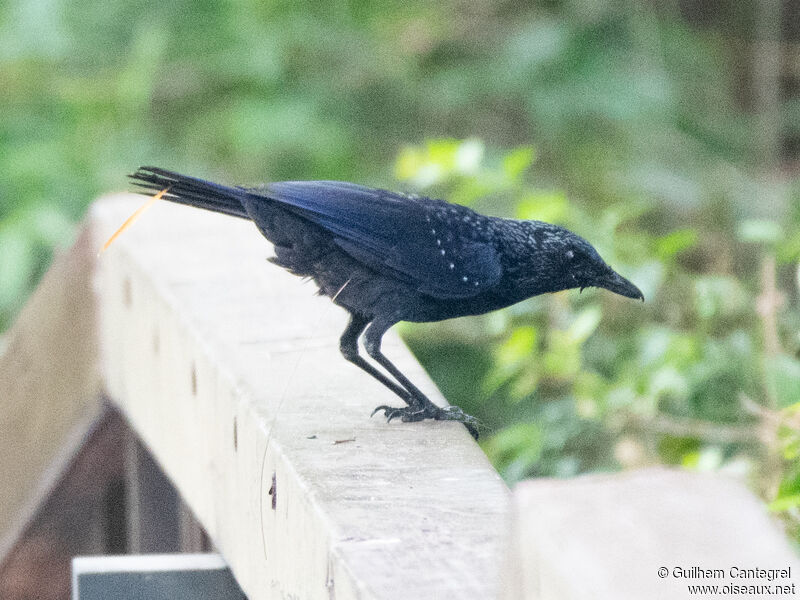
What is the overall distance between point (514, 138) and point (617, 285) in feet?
14.5

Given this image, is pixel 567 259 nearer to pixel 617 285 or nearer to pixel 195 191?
pixel 617 285

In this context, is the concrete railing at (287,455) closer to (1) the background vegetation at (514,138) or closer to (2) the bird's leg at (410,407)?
(2) the bird's leg at (410,407)

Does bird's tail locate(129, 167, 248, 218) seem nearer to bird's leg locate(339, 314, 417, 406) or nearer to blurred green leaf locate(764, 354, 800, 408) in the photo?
bird's leg locate(339, 314, 417, 406)

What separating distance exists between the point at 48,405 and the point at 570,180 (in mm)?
3897

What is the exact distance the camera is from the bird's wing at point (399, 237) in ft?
7.38

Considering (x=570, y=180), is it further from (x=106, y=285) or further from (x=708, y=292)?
(x=106, y=285)

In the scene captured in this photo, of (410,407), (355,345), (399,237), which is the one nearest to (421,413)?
(410,407)

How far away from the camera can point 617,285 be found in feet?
7.92

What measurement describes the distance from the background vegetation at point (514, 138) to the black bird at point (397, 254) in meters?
0.84

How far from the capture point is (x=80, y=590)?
1931 millimetres

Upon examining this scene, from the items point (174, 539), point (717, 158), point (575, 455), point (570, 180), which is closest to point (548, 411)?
point (575, 455)

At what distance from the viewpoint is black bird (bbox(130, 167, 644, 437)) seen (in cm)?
224

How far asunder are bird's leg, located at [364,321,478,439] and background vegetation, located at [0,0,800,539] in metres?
0.96

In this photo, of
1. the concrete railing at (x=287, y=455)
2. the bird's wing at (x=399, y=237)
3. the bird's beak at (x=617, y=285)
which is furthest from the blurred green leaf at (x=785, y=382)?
the concrete railing at (x=287, y=455)
